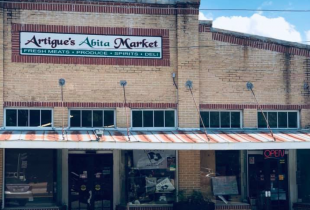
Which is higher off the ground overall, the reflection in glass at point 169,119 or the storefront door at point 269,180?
the reflection in glass at point 169,119

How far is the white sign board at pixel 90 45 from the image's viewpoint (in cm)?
1551

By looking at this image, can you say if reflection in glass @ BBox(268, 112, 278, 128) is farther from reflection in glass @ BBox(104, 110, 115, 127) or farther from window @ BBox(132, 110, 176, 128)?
reflection in glass @ BBox(104, 110, 115, 127)

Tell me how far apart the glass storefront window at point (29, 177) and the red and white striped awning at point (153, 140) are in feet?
2.77

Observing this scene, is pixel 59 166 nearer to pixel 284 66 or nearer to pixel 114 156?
pixel 114 156

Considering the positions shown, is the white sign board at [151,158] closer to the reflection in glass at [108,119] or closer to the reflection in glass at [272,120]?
the reflection in glass at [108,119]

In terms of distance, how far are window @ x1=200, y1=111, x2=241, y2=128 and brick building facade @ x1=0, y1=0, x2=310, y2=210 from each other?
0.12 feet

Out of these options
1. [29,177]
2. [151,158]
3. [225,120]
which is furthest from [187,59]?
[29,177]

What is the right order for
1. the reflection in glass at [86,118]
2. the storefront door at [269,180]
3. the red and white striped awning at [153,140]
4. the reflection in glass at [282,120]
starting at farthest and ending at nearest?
the reflection in glass at [282,120] → the storefront door at [269,180] → the reflection in glass at [86,118] → the red and white striped awning at [153,140]

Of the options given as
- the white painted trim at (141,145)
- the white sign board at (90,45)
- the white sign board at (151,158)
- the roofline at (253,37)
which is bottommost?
the white sign board at (151,158)

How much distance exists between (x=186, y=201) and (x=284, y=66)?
19.2 ft

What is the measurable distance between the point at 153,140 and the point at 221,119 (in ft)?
12.1

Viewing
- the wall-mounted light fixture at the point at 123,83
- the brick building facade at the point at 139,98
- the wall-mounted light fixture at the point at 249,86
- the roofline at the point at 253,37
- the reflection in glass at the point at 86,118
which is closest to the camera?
the brick building facade at the point at 139,98

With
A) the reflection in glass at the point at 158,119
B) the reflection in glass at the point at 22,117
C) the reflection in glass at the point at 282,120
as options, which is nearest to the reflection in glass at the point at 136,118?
the reflection in glass at the point at 158,119

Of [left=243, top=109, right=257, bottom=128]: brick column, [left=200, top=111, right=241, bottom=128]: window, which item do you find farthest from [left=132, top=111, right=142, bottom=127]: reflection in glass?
[left=243, top=109, right=257, bottom=128]: brick column
